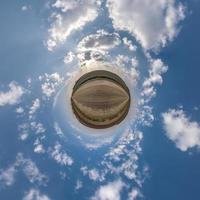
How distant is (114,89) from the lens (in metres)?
64.6

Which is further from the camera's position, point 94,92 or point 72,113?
point 72,113

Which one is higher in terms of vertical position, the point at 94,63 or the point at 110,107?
the point at 94,63

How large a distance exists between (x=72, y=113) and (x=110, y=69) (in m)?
6.66

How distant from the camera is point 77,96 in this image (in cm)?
6575

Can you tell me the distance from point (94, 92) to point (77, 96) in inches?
107

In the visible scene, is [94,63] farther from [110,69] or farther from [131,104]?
[131,104]

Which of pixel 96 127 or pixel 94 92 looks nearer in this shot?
pixel 94 92

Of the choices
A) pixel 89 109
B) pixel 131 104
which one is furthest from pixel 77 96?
pixel 131 104

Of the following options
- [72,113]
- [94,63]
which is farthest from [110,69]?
[72,113]

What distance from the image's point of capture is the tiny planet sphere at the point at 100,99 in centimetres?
6400

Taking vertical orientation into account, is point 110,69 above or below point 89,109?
above

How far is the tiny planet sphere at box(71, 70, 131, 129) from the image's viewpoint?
6400cm

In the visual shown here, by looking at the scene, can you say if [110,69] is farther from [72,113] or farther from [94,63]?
[72,113]

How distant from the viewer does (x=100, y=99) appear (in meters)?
63.6
